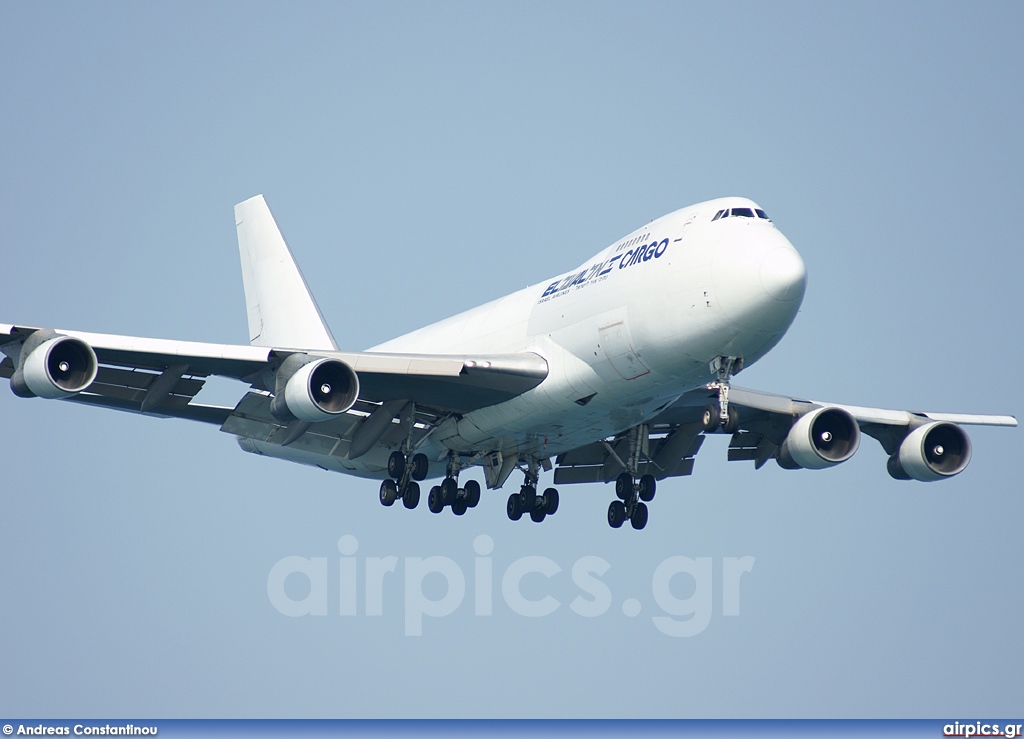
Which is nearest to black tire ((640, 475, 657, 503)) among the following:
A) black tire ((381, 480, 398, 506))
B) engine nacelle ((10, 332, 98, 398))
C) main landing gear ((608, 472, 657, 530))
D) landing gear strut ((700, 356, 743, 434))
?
main landing gear ((608, 472, 657, 530))

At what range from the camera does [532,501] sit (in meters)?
35.9

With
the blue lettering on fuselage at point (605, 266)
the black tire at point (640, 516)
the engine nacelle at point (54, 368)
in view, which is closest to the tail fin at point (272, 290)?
the black tire at point (640, 516)

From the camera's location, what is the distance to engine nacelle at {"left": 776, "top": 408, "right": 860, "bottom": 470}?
33.1 metres

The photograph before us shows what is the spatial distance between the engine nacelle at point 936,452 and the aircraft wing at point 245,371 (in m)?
11.5

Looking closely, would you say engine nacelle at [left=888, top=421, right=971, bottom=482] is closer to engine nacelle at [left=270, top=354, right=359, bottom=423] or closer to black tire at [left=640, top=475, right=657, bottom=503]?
black tire at [left=640, top=475, right=657, bottom=503]

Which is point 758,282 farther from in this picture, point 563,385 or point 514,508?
point 514,508

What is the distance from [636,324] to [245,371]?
9.28m

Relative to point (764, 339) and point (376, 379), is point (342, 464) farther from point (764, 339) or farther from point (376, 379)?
point (764, 339)

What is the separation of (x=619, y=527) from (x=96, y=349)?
1492 centimetres

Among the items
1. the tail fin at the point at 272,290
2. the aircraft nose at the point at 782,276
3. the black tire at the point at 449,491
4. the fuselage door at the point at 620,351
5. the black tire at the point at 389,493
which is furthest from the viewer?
the tail fin at the point at 272,290

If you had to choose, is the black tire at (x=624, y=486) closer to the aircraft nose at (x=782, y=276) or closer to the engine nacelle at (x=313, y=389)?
the engine nacelle at (x=313, y=389)

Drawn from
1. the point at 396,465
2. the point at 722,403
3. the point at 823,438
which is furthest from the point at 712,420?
the point at 396,465

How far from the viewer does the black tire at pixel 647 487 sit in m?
35.6

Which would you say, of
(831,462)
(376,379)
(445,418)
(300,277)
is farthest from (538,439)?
(300,277)
